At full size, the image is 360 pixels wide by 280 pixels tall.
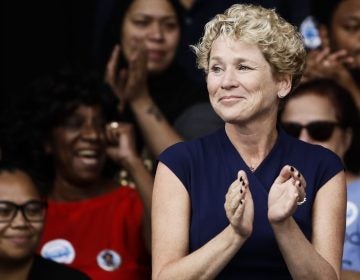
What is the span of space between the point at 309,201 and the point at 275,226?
259mm

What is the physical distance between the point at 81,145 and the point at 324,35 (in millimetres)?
1381

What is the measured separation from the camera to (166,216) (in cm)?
353

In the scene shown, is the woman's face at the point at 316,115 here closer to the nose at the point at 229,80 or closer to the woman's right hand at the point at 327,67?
the woman's right hand at the point at 327,67

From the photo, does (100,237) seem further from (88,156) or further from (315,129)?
(315,129)

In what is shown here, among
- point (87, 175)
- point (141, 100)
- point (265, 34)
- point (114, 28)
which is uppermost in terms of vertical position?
point (114, 28)

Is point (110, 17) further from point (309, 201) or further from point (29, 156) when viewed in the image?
point (309, 201)

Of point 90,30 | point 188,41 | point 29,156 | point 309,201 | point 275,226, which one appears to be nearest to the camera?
point 275,226

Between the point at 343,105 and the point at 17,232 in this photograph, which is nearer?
the point at 17,232

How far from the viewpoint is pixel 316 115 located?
5027mm

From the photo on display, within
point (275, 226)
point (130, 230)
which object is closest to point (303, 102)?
point (130, 230)

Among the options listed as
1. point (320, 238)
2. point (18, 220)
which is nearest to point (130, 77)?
point (18, 220)

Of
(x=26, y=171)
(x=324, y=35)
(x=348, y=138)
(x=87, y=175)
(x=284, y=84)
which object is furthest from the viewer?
(x=324, y=35)

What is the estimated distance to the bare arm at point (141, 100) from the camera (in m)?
5.21

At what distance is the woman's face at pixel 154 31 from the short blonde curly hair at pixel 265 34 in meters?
2.21
